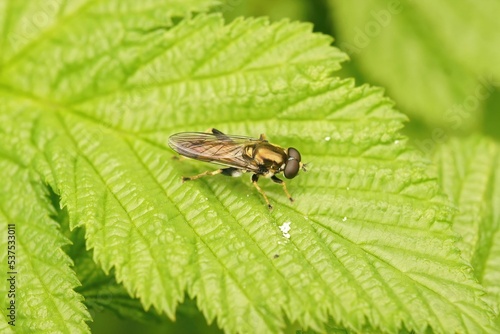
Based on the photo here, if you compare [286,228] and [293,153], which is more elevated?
[293,153]

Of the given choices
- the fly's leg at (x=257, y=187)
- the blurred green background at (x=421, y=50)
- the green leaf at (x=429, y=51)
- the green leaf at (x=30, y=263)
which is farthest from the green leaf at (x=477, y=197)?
the green leaf at (x=30, y=263)

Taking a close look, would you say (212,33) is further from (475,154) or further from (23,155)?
(475,154)

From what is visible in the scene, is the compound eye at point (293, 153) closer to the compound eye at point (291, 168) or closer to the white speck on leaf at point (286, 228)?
the compound eye at point (291, 168)

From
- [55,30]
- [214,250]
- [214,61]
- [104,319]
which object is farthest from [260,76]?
[104,319]

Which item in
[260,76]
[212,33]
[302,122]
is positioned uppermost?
[212,33]

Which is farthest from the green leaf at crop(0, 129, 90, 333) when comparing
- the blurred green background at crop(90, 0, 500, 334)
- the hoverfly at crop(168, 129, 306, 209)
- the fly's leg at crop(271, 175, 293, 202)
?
the blurred green background at crop(90, 0, 500, 334)

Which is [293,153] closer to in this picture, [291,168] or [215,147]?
[291,168]

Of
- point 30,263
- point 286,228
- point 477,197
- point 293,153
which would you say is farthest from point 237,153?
point 477,197
